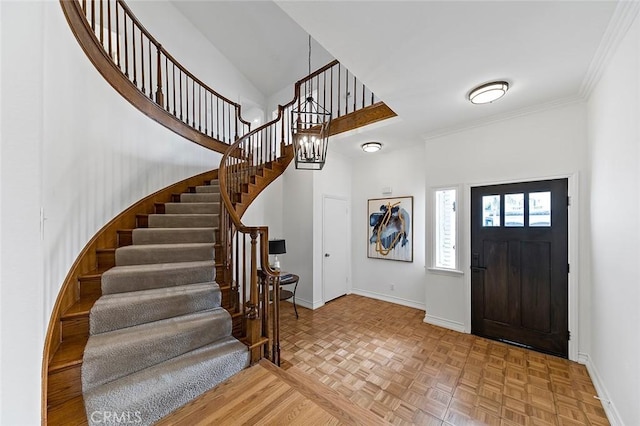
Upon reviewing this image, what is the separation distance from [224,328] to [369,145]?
3328 millimetres

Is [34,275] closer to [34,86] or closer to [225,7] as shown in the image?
[34,86]

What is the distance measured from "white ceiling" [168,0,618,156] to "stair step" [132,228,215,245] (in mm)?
2355

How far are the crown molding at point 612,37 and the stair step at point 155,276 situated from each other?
361 centimetres

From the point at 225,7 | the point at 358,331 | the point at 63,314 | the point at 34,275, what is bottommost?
the point at 358,331

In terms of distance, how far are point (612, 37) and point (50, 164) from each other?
13.1ft

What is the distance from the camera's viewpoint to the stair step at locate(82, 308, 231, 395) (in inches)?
60.3

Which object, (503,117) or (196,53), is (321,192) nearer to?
(503,117)

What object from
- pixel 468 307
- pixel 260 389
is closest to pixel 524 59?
pixel 468 307

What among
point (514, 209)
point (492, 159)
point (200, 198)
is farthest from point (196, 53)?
point (514, 209)

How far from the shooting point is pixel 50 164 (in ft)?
5.32

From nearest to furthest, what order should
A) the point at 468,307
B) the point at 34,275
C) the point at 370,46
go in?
the point at 34,275, the point at 370,46, the point at 468,307

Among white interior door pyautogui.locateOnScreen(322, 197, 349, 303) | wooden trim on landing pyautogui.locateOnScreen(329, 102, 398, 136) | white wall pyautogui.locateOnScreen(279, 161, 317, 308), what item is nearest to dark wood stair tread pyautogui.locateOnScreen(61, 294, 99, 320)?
white wall pyautogui.locateOnScreen(279, 161, 317, 308)

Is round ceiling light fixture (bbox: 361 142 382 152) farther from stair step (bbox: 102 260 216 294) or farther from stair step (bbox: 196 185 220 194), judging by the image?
stair step (bbox: 102 260 216 294)

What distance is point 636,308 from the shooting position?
4.83 ft
